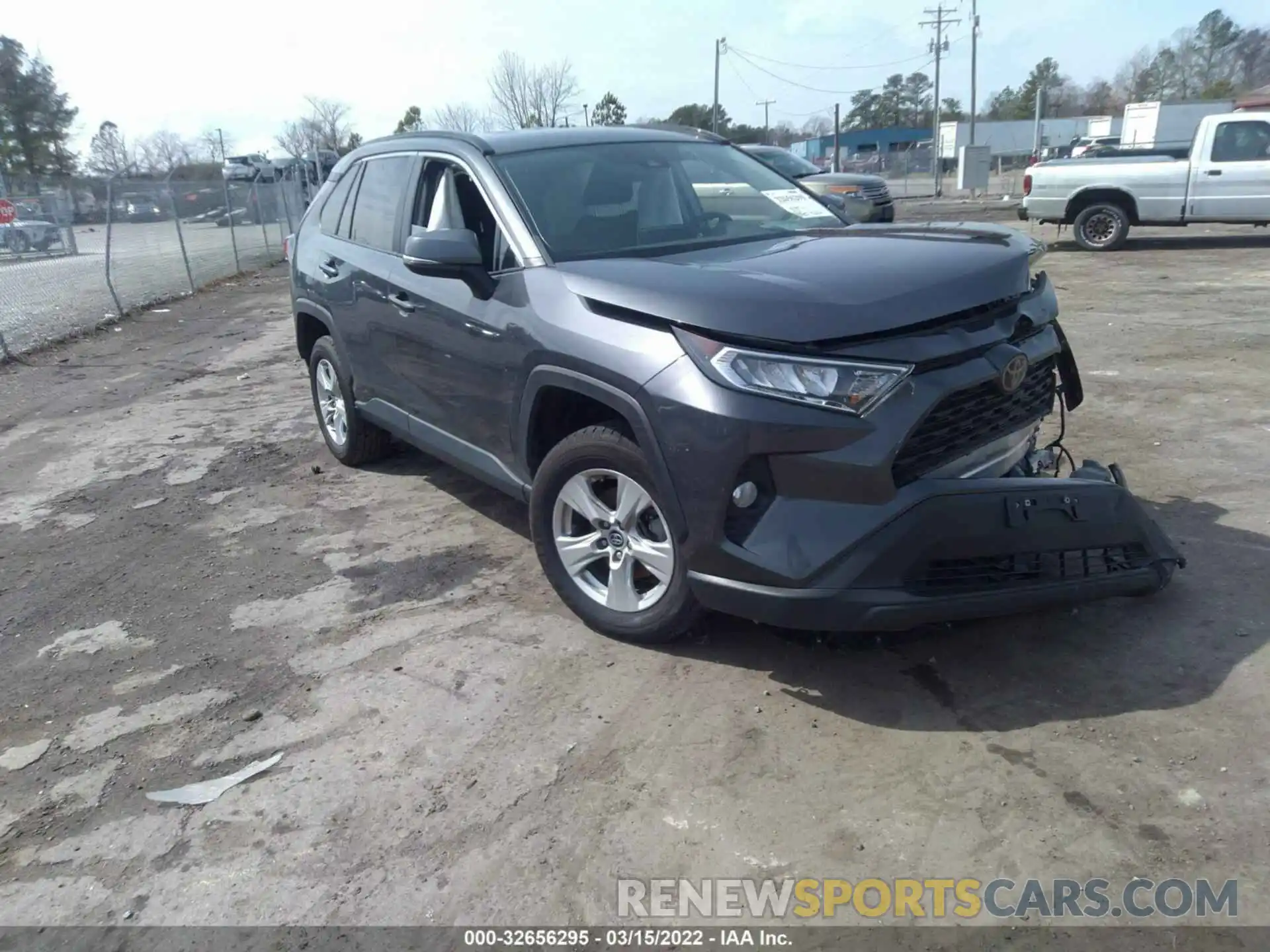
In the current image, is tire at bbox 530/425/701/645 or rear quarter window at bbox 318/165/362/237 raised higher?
rear quarter window at bbox 318/165/362/237

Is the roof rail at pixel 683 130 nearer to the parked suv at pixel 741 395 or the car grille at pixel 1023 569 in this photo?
the parked suv at pixel 741 395

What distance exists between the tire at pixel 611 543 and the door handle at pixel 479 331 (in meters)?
0.61

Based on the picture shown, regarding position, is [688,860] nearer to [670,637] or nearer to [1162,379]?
[670,637]

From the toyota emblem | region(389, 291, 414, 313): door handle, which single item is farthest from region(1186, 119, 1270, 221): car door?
region(389, 291, 414, 313): door handle

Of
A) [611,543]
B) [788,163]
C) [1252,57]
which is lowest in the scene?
[611,543]

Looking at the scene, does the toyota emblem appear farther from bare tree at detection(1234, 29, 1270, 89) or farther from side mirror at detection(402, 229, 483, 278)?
bare tree at detection(1234, 29, 1270, 89)

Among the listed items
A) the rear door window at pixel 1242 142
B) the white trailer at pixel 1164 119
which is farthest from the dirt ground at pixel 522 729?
the white trailer at pixel 1164 119

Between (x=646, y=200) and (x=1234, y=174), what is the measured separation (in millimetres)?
14121

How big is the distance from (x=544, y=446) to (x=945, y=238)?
1.78m

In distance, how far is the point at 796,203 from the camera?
4.85 metres

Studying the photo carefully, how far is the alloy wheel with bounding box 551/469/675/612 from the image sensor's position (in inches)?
140

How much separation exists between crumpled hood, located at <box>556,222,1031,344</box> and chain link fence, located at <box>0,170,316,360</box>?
9.00 meters

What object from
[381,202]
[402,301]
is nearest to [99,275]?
[381,202]

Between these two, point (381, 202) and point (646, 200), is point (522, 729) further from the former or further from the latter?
point (381, 202)
